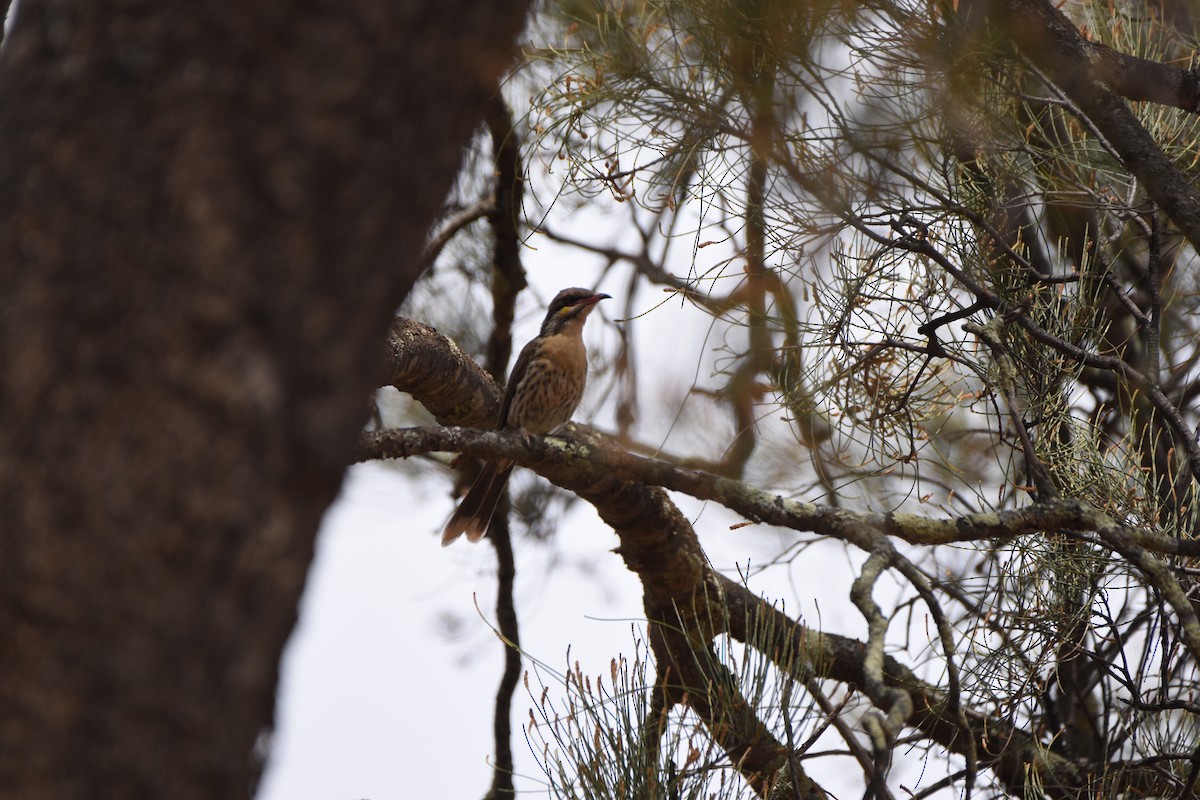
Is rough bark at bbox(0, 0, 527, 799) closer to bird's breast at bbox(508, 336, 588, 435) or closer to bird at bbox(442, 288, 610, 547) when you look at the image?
bird at bbox(442, 288, 610, 547)

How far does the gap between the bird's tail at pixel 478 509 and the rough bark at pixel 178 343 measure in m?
3.16

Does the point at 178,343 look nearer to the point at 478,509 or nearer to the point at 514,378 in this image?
the point at 478,509

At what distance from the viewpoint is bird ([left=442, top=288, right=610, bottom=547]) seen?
169 inches

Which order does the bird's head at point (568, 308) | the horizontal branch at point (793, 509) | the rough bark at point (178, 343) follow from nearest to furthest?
the rough bark at point (178, 343)
the horizontal branch at point (793, 509)
the bird's head at point (568, 308)

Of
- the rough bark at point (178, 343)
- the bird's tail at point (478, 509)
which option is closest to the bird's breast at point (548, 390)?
the bird's tail at point (478, 509)

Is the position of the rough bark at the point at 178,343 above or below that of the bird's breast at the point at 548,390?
below

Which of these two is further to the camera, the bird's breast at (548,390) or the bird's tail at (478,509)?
the bird's breast at (548,390)

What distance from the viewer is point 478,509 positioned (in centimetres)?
429

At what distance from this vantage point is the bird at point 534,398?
428cm

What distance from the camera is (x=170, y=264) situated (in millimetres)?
1051

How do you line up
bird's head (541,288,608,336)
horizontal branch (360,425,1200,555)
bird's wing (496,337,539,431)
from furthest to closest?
1. bird's head (541,288,608,336)
2. bird's wing (496,337,539,431)
3. horizontal branch (360,425,1200,555)

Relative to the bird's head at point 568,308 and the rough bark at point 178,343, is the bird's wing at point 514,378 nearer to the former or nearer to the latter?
the bird's head at point 568,308

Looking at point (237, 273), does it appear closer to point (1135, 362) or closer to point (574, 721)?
point (574, 721)

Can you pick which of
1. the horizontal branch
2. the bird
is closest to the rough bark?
the horizontal branch
